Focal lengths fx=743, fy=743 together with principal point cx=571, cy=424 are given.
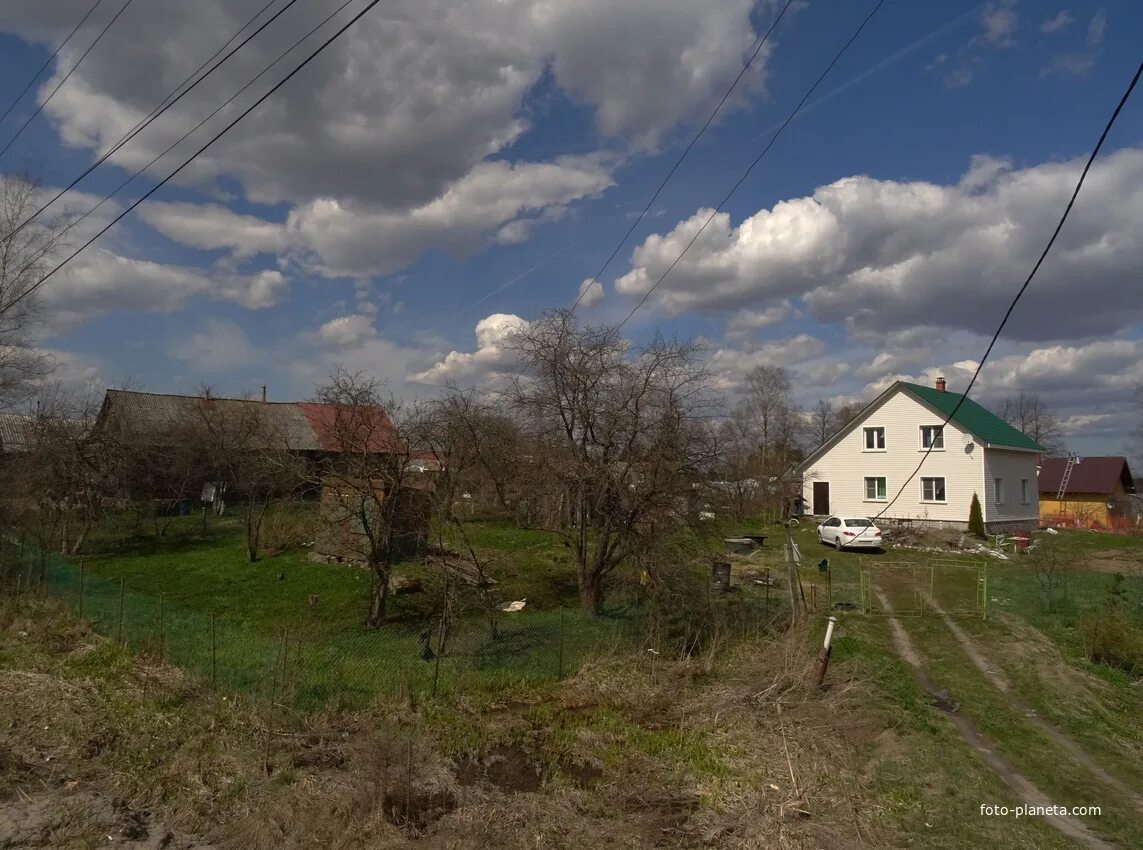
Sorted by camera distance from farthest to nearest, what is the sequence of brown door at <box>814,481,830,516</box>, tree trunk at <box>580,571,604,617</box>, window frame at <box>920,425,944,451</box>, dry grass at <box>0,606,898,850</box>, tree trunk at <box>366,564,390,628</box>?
brown door at <box>814,481,830,516</box> < window frame at <box>920,425,944,451</box> < tree trunk at <box>580,571,604,617</box> < tree trunk at <box>366,564,390,628</box> < dry grass at <box>0,606,898,850</box>

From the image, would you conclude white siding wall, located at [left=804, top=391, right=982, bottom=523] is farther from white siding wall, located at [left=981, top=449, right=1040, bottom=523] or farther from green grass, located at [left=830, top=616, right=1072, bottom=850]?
green grass, located at [left=830, top=616, right=1072, bottom=850]

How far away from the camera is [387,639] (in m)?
13.1

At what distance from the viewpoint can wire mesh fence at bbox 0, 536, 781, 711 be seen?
10.5 meters

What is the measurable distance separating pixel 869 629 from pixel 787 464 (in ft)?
108

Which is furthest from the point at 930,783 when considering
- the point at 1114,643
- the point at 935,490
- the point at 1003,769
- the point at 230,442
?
the point at 230,442

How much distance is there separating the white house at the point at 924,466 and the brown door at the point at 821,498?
0.05 meters

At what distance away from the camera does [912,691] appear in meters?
10.6

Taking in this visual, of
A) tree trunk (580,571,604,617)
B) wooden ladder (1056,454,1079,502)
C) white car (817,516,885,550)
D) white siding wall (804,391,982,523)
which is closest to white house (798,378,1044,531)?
white siding wall (804,391,982,523)

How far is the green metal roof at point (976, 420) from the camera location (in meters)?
32.4

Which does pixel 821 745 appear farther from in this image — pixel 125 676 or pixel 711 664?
pixel 125 676

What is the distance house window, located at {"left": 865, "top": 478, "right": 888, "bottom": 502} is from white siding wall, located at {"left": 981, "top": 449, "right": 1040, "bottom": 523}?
4330 mm

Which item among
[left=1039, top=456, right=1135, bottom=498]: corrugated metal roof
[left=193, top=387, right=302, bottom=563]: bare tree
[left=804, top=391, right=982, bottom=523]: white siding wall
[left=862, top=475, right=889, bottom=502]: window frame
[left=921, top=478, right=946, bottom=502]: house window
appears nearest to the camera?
[left=193, top=387, right=302, bottom=563]: bare tree

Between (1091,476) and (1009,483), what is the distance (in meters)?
21.7

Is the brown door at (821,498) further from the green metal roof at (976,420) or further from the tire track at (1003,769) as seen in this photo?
the tire track at (1003,769)
